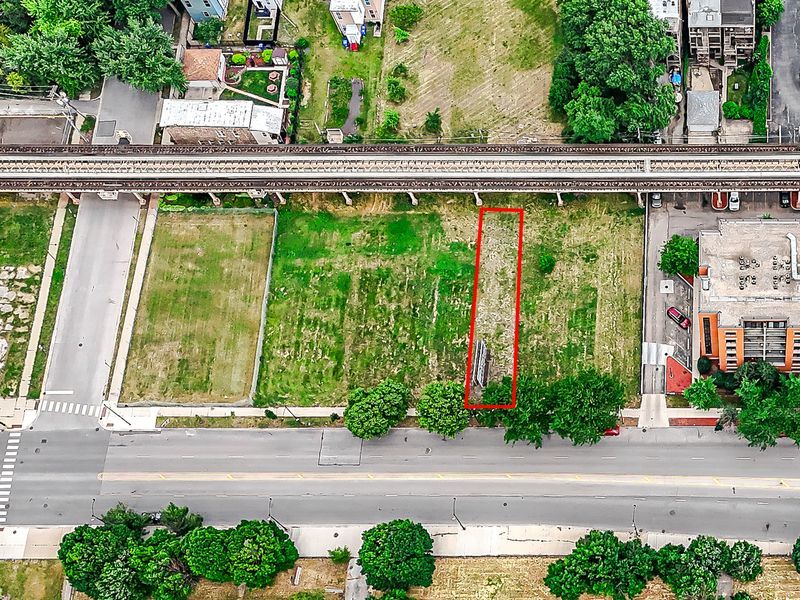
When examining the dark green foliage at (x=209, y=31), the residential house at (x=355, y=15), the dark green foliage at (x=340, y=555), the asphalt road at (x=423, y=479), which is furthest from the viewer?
the dark green foliage at (x=209, y=31)

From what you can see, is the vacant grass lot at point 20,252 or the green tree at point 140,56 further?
the green tree at point 140,56

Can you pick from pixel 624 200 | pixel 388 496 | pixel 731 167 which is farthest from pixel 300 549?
pixel 731 167

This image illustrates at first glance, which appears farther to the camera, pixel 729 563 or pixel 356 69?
pixel 356 69

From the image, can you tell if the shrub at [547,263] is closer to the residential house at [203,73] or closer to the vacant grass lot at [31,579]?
the residential house at [203,73]

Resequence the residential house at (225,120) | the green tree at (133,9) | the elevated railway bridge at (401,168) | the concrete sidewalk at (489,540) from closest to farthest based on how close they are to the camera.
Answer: the concrete sidewalk at (489,540) → the elevated railway bridge at (401,168) → the residential house at (225,120) → the green tree at (133,9)

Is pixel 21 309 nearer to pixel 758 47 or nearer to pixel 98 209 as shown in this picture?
pixel 98 209

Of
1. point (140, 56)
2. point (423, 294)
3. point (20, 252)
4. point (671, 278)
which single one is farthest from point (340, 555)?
point (140, 56)

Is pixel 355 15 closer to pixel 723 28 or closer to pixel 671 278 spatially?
pixel 723 28

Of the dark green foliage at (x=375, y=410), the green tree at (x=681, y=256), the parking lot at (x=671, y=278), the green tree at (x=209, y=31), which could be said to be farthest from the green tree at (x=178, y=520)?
the green tree at (x=681, y=256)

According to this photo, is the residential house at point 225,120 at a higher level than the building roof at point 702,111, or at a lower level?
lower
